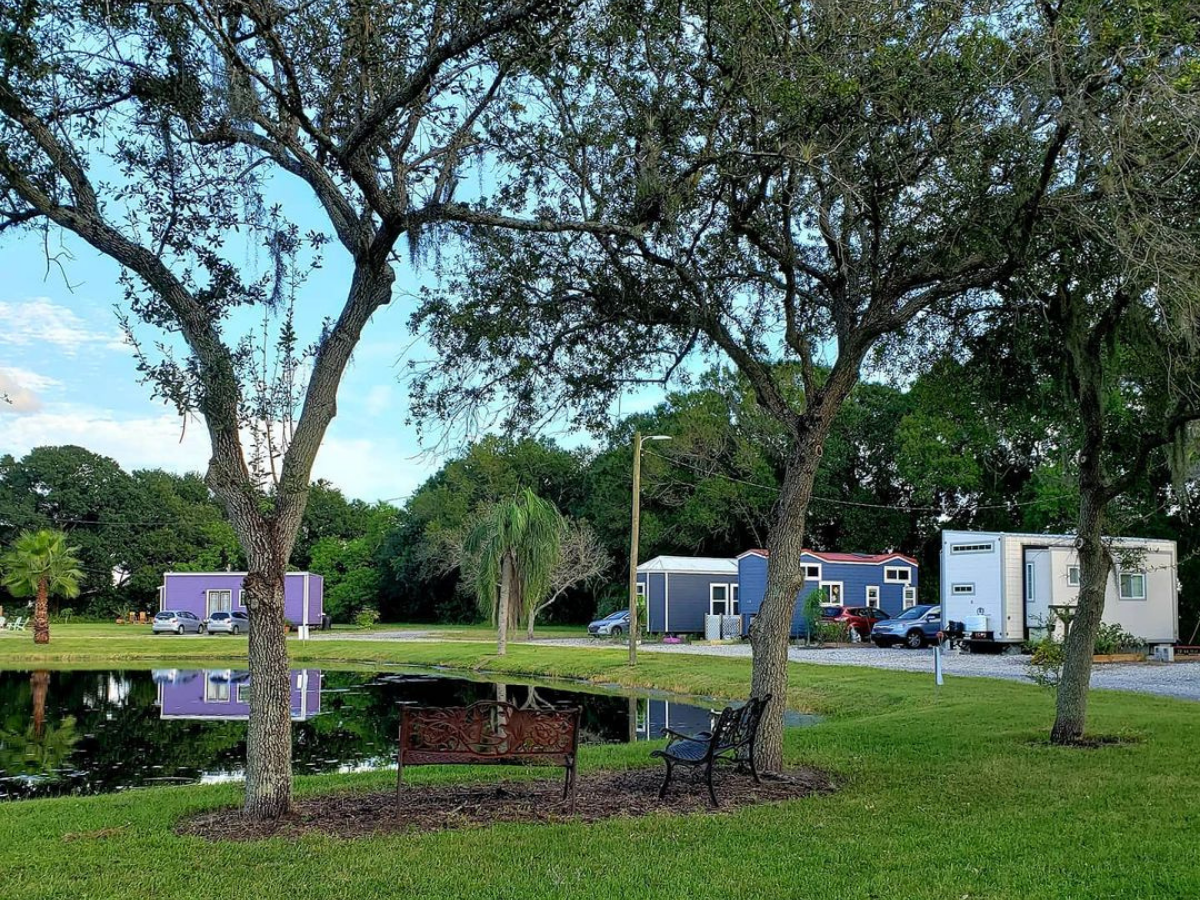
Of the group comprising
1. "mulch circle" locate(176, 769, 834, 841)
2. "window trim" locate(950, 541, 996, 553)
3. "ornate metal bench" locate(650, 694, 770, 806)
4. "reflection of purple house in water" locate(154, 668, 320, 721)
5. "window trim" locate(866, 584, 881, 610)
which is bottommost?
"reflection of purple house in water" locate(154, 668, 320, 721)

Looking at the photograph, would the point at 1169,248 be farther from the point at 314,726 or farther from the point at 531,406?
the point at 314,726

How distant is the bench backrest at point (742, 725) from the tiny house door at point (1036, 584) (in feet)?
67.2

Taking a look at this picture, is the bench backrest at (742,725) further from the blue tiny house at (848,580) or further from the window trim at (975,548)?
the blue tiny house at (848,580)

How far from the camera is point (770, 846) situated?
612 cm

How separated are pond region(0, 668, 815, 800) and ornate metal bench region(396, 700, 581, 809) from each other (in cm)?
287

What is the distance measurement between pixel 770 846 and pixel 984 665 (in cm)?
1870

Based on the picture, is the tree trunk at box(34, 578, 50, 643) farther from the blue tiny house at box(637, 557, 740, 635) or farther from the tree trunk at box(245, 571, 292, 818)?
the tree trunk at box(245, 571, 292, 818)

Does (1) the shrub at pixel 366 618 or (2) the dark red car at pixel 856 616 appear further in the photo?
(1) the shrub at pixel 366 618

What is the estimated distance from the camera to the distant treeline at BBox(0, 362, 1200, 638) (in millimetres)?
41531

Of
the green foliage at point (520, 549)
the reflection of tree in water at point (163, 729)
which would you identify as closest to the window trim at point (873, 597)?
the green foliage at point (520, 549)

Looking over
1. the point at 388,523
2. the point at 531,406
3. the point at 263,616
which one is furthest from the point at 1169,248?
the point at 388,523

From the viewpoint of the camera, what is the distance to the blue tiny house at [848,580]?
36.4 m

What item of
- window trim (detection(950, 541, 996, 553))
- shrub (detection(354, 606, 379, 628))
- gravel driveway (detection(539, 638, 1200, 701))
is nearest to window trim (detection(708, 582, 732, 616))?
gravel driveway (detection(539, 638, 1200, 701))

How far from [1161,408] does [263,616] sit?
28.0 ft
